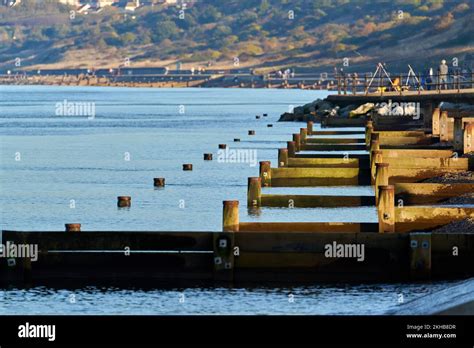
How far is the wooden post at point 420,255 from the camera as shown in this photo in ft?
90.1

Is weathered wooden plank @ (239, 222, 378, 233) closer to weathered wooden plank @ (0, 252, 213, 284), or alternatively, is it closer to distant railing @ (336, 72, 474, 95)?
weathered wooden plank @ (0, 252, 213, 284)

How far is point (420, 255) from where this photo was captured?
2770 centimetres

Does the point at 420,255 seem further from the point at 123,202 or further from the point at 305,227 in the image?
the point at 123,202

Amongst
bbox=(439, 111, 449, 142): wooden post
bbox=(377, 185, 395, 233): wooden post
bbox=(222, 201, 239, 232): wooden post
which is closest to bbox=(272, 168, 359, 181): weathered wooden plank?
bbox=(439, 111, 449, 142): wooden post

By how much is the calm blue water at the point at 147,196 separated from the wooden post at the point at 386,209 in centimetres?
260

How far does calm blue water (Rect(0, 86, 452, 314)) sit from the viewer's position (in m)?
27.2

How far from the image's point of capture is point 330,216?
37281mm

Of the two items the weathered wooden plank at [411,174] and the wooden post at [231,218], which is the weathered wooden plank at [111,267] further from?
the weathered wooden plank at [411,174]

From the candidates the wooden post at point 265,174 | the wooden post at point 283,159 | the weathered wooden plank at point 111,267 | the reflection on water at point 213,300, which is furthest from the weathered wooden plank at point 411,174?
the weathered wooden plank at point 111,267

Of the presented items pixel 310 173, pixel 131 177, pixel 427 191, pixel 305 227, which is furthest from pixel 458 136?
pixel 305 227
